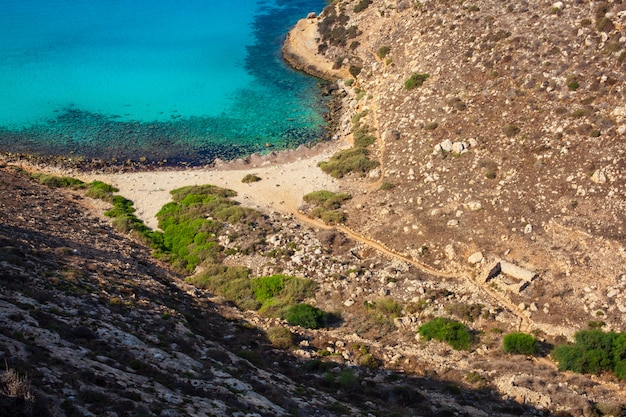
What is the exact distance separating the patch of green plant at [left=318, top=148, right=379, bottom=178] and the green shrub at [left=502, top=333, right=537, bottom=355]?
22987 mm

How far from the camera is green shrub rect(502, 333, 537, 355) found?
30531mm

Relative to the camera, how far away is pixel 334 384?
27031 mm

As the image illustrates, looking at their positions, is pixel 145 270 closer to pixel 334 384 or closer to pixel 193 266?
pixel 193 266

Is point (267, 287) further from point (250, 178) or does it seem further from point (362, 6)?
point (362, 6)

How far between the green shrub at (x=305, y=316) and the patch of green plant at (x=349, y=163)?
19.1 metres

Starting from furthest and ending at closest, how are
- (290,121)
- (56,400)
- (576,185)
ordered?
(290,121) < (576,185) < (56,400)

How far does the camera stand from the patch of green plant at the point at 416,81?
5874 cm

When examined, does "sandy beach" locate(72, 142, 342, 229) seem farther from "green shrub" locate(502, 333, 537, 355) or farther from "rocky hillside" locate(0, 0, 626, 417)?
"green shrub" locate(502, 333, 537, 355)

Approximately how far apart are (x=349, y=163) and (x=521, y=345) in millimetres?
25954

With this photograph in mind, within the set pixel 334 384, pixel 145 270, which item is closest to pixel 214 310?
pixel 145 270

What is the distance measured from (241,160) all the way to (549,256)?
3400 centimetres

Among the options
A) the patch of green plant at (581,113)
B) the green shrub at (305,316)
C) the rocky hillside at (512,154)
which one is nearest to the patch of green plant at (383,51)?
the rocky hillside at (512,154)

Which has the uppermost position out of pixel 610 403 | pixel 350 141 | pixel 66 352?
pixel 350 141

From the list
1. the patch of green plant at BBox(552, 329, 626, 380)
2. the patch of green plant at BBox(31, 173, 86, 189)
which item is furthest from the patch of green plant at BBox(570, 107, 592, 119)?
the patch of green plant at BBox(31, 173, 86, 189)
